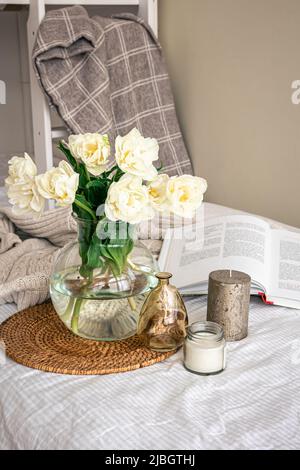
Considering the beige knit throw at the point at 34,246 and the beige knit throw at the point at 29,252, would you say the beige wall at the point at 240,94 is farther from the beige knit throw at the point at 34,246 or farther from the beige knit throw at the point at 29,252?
the beige knit throw at the point at 29,252

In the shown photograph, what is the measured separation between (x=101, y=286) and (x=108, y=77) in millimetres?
1006

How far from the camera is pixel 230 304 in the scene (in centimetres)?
86

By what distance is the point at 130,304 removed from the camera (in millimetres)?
843

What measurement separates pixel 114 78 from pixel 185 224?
65 cm

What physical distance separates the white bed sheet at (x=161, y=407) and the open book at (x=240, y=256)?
0.52 feet

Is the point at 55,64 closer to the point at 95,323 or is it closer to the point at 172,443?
the point at 95,323

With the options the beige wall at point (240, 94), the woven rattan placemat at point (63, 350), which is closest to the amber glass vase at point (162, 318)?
the woven rattan placemat at point (63, 350)

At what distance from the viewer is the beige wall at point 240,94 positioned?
152 centimetres

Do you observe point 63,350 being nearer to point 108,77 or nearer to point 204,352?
point 204,352

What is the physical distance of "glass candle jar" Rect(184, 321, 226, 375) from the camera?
769 mm

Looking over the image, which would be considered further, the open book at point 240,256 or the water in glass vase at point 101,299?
the open book at point 240,256

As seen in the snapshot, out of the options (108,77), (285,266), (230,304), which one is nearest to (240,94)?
(108,77)

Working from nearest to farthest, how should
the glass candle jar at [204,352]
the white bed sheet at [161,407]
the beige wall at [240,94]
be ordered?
the white bed sheet at [161,407] → the glass candle jar at [204,352] → the beige wall at [240,94]

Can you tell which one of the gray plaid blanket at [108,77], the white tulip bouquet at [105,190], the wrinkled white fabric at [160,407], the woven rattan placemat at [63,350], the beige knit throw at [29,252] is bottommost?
the wrinkled white fabric at [160,407]
